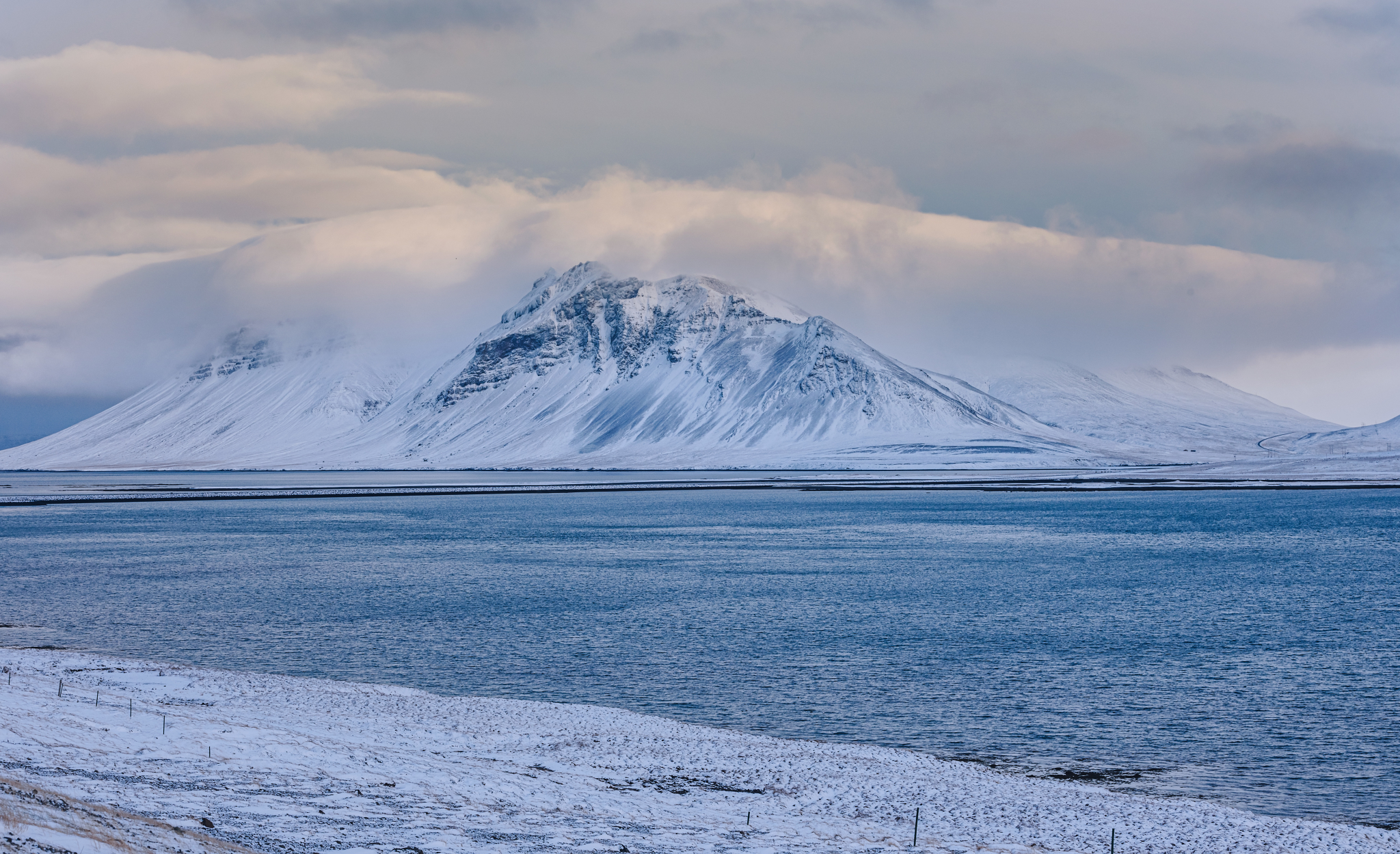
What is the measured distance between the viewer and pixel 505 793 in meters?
17.2

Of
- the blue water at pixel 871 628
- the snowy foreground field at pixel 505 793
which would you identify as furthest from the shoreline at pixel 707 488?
the snowy foreground field at pixel 505 793

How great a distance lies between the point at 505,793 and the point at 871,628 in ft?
72.8

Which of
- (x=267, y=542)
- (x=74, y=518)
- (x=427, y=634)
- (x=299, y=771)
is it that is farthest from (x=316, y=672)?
(x=74, y=518)

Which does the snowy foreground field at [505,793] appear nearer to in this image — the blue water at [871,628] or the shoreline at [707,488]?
the blue water at [871,628]

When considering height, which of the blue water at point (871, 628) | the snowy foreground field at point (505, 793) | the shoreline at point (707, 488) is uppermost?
the shoreline at point (707, 488)

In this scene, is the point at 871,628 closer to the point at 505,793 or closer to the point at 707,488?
the point at 505,793

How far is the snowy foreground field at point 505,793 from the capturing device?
46.8 ft

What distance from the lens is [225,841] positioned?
1327 centimetres

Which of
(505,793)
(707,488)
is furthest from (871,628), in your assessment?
(707,488)

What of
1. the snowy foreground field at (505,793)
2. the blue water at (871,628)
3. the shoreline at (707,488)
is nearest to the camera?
the snowy foreground field at (505,793)

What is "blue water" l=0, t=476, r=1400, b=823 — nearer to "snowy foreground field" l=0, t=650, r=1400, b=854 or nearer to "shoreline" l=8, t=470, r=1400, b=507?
"snowy foreground field" l=0, t=650, r=1400, b=854

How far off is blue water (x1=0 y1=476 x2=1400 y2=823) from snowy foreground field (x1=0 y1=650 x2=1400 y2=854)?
98.2 inches

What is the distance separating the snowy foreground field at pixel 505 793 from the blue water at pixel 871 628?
8.19ft

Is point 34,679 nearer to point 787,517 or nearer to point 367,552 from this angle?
point 367,552
